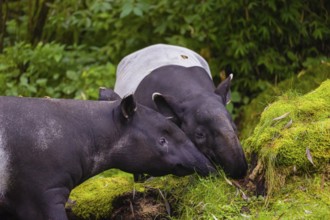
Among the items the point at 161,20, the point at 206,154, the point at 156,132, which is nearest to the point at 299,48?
the point at 161,20

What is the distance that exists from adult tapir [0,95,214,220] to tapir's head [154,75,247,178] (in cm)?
35

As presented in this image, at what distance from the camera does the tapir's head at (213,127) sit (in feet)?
23.6

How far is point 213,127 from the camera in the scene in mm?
7504

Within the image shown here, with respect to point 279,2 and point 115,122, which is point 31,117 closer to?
point 115,122

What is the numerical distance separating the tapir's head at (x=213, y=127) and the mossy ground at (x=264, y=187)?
0.14m

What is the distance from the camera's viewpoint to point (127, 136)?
6695mm

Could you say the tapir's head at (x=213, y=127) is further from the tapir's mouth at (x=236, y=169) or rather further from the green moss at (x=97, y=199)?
the green moss at (x=97, y=199)

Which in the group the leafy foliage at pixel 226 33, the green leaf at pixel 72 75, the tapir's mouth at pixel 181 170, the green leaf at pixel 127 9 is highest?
the tapir's mouth at pixel 181 170

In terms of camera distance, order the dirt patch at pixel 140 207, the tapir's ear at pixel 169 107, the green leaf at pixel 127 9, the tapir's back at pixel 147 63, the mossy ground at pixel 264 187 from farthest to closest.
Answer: the green leaf at pixel 127 9
the tapir's back at pixel 147 63
the tapir's ear at pixel 169 107
the dirt patch at pixel 140 207
the mossy ground at pixel 264 187

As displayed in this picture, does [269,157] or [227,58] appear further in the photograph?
[227,58]

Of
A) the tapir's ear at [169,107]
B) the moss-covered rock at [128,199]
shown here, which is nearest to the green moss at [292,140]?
the moss-covered rock at [128,199]

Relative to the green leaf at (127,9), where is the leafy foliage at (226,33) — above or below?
below

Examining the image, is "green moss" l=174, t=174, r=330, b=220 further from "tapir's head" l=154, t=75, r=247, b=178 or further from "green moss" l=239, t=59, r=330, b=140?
"green moss" l=239, t=59, r=330, b=140

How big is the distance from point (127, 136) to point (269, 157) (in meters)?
1.18
